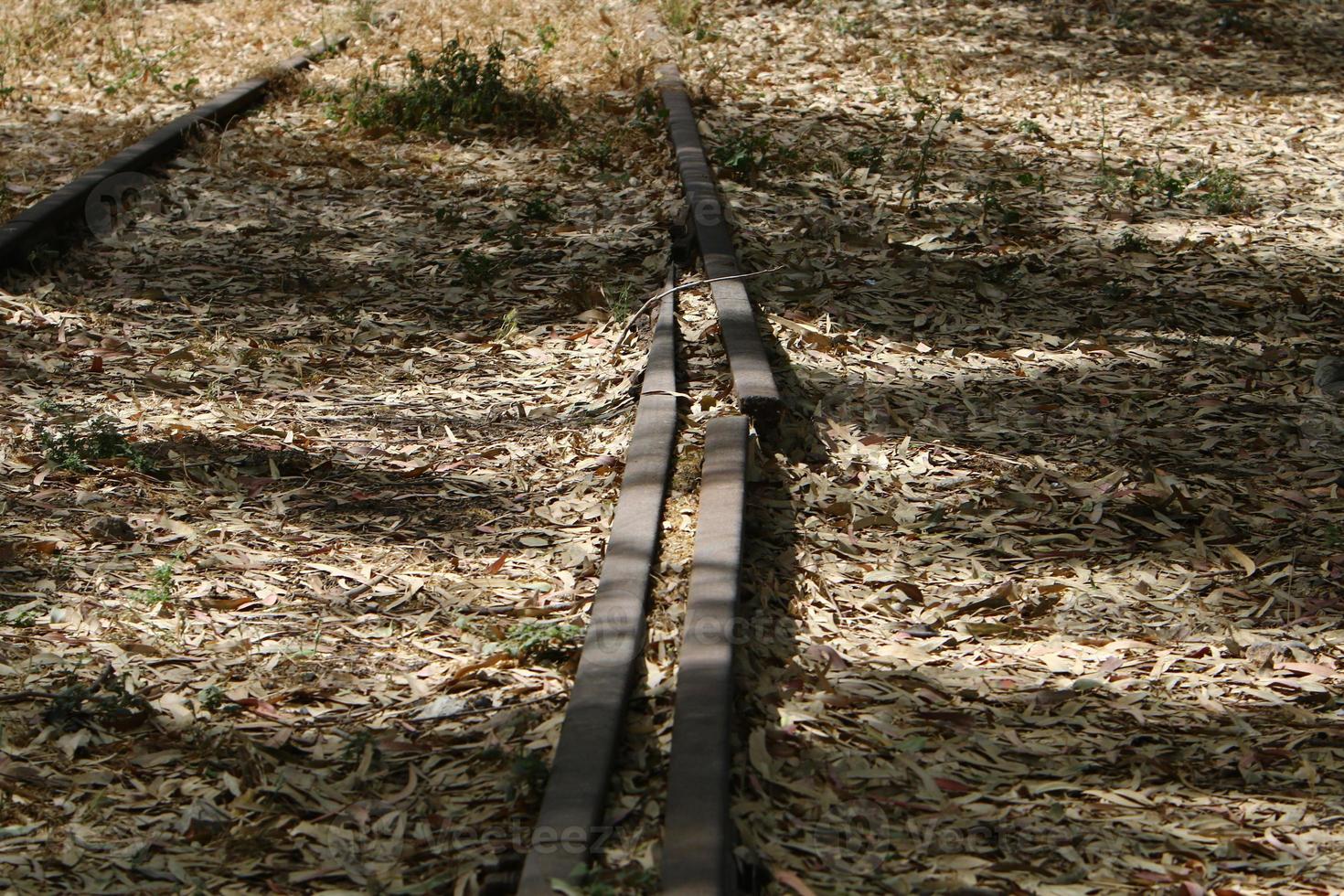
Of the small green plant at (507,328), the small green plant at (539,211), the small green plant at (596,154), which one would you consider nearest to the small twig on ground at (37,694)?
the small green plant at (507,328)

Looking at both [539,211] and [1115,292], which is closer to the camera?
[1115,292]

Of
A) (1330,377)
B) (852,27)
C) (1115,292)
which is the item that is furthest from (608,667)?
(852,27)

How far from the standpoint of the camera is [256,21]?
36.8ft

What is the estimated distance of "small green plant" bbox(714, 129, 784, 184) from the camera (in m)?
7.40

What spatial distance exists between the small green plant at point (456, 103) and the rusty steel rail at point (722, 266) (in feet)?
2.82

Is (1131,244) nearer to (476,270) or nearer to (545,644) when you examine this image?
(476,270)

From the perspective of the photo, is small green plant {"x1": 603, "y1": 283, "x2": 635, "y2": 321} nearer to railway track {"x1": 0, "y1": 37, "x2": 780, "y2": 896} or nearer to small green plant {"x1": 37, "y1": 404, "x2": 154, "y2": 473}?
railway track {"x1": 0, "y1": 37, "x2": 780, "y2": 896}

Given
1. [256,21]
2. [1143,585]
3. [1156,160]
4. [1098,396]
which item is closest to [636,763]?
[1143,585]

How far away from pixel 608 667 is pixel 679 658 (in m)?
0.16

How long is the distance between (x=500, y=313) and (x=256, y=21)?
21.8ft

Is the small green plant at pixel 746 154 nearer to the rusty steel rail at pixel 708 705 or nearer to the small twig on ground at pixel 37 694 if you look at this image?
the rusty steel rail at pixel 708 705

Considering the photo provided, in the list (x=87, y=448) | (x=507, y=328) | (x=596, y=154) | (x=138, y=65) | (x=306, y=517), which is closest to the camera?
(x=306, y=517)

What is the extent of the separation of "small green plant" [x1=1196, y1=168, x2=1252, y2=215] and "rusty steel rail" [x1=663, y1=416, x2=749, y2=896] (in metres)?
4.35

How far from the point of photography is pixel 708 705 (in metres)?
2.79
